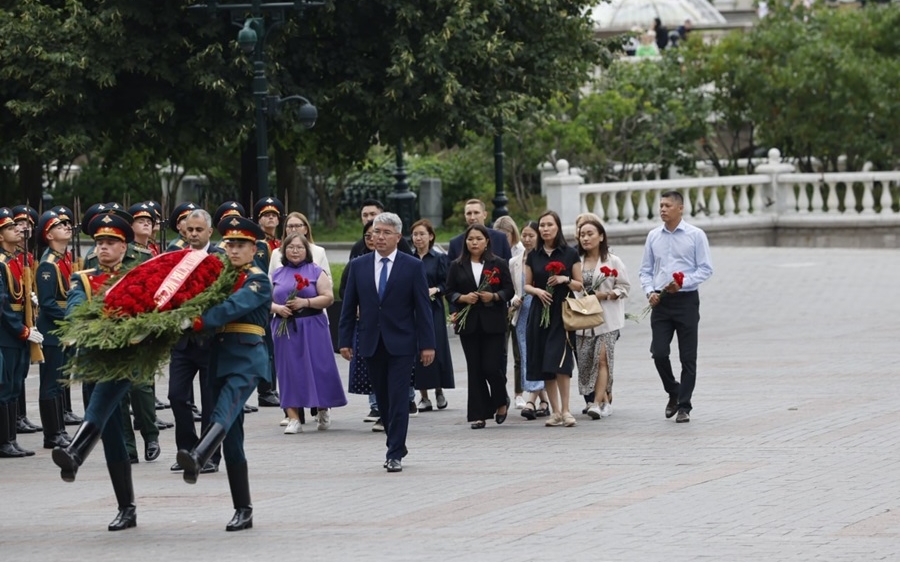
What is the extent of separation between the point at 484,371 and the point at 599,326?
104cm

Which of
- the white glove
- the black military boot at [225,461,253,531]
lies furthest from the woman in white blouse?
the black military boot at [225,461,253,531]

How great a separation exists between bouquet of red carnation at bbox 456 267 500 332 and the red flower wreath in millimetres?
4550

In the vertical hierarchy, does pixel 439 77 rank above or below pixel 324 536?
above

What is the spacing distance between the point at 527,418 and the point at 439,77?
27.4 ft

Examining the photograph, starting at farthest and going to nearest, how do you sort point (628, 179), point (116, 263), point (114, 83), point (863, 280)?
point (628, 179) < point (863, 280) < point (114, 83) < point (116, 263)

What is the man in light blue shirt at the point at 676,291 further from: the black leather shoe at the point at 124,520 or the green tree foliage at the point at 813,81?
the green tree foliage at the point at 813,81

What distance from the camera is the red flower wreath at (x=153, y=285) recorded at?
34.7 ft

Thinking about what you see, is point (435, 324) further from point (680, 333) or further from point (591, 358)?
point (680, 333)

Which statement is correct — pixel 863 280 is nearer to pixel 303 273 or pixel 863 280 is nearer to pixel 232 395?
pixel 303 273

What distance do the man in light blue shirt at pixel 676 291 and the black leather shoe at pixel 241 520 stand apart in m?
5.15

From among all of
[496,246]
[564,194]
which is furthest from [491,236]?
[564,194]

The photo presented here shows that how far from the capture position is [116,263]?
483 inches

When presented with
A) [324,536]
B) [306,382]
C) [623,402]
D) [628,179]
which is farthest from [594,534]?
[628,179]

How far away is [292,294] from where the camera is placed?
50.0 ft
